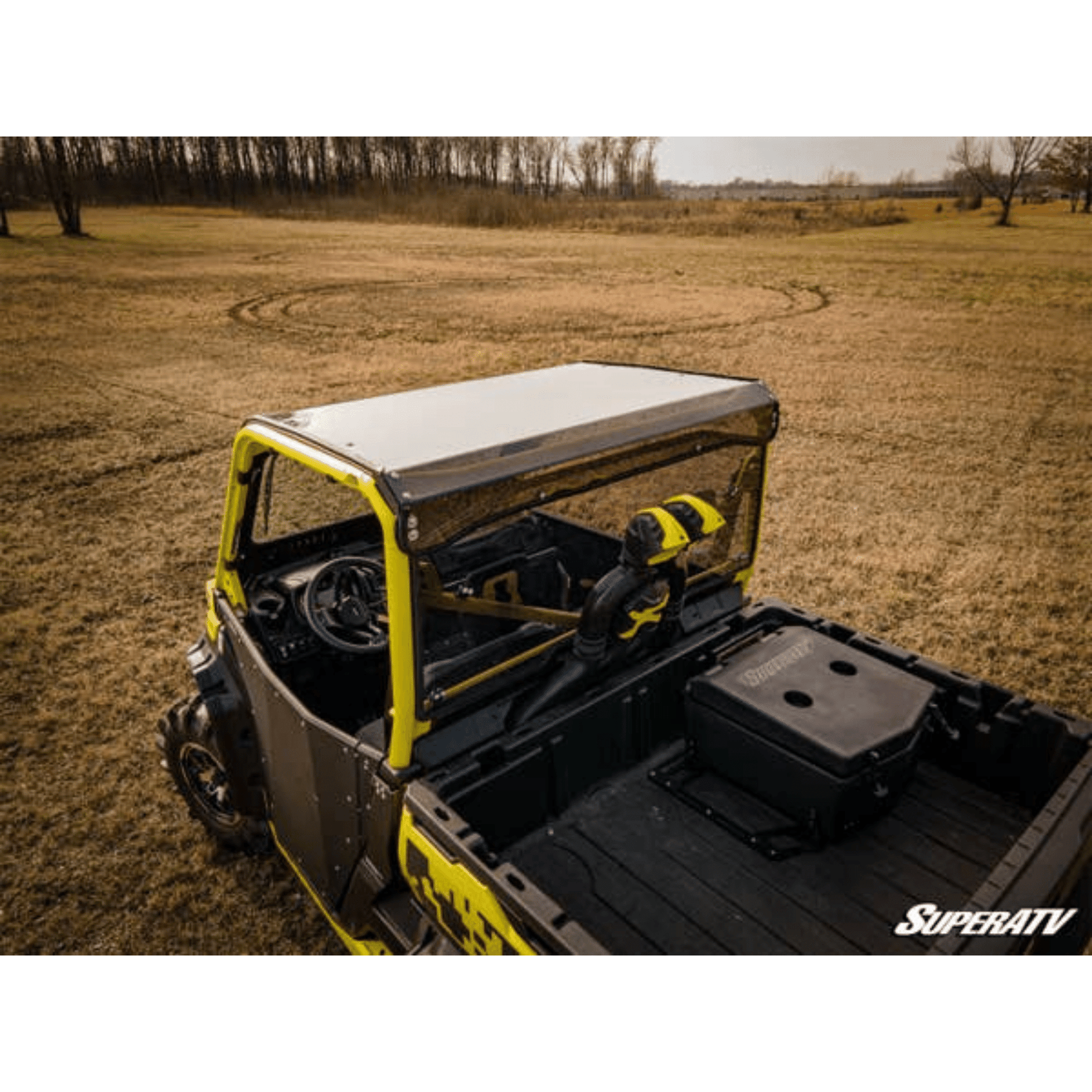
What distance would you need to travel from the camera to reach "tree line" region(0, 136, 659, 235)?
441 centimetres

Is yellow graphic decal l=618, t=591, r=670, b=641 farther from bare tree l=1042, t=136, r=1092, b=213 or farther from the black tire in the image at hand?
bare tree l=1042, t=136, r=1092, b=213

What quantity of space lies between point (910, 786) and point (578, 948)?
156 centimetres

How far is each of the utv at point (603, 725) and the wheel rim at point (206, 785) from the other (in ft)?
0.22

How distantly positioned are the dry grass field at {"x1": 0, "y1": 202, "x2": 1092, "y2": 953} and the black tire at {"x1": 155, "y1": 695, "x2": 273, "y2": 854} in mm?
142

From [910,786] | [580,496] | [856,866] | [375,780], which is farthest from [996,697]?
[375,780]

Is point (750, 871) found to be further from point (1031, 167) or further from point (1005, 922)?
point (1031, 167)

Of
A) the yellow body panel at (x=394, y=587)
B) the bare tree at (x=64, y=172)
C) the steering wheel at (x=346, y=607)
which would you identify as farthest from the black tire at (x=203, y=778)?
the bare tree at (x=64, y=172)

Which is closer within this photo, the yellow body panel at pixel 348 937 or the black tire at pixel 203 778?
the yellow body panel at pixel 348 937

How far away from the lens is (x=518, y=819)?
2385 millimetres

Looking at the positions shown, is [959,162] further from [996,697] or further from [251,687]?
[251,687]

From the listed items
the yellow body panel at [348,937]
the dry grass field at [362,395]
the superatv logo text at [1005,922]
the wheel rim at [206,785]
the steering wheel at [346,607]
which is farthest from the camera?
the dry grass field at [362,395]

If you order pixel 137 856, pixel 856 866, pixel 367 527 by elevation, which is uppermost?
pixel 367 527

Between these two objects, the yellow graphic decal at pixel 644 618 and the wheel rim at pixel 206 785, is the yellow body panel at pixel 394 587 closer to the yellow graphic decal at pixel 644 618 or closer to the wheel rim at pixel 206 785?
the yellow graphic decal at pixel 644 618

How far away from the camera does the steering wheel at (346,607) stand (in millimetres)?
2801
